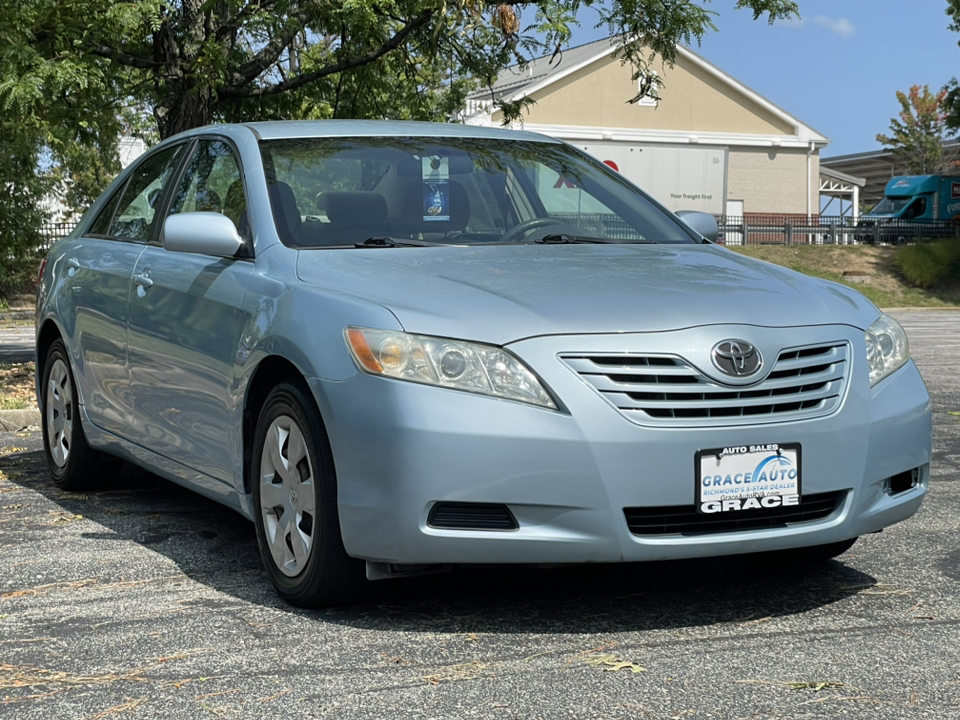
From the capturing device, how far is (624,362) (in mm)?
4070

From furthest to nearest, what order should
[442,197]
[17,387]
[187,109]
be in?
[187,109]
[17,387]
[442,197]

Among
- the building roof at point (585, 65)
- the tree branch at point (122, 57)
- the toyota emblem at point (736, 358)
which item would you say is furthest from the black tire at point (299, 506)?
the building roof at point (585, 65)

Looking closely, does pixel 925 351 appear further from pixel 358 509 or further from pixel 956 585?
pixel 358 509

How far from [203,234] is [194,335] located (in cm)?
43

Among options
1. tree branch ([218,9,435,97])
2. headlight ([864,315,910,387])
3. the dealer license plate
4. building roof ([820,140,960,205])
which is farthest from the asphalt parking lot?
building roof ([820,140,960,205])

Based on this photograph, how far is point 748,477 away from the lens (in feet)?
13.5

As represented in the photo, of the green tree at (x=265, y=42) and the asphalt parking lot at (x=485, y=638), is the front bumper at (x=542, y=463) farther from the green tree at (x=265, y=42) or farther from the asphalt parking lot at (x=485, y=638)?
the green tree at (x=265, y=42)

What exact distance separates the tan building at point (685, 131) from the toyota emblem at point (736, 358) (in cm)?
3852

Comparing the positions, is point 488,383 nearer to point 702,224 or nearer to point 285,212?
point 285,212

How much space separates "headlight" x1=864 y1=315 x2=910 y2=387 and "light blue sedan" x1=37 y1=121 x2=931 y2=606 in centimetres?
1

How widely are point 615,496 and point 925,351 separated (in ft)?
Result: 43.6

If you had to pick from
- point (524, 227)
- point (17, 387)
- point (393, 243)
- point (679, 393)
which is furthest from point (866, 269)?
point (679, 393)

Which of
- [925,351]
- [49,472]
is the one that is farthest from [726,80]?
[49,472]

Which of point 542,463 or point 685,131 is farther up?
point 685,131
